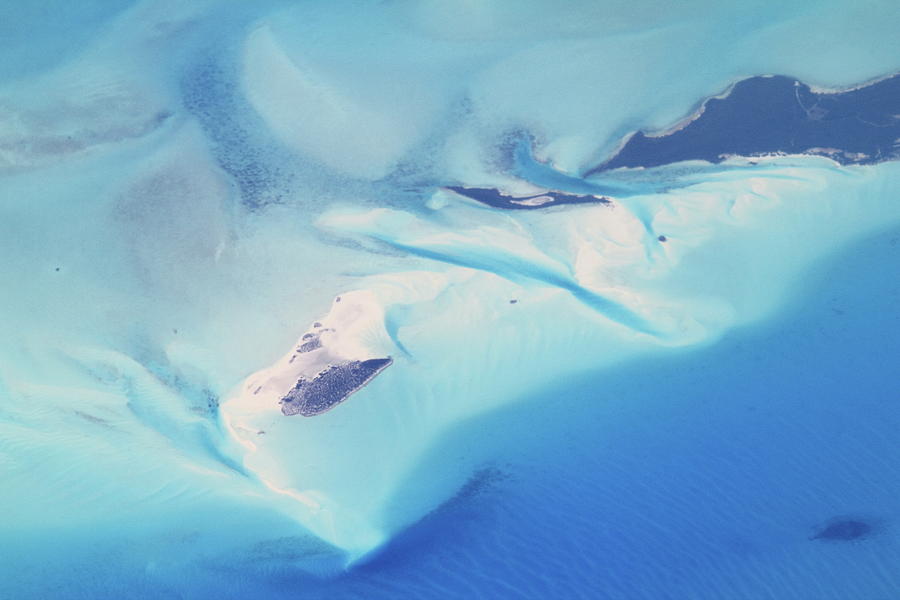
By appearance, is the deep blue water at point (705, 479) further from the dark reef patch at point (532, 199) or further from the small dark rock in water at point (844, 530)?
the dark reef patch at point (532, 199)

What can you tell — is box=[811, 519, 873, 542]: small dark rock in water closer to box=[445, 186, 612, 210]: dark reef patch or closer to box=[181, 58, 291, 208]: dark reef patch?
box=[445, 186, 612, 210]: dark reef patch

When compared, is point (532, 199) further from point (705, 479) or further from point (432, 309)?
point (705, 479)

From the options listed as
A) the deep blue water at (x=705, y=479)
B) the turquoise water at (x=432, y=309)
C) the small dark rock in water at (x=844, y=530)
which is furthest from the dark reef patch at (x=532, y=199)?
the small dark rock in water at (x=844, y=530)

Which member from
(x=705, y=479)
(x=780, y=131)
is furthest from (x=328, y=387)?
(x=780, y=131)

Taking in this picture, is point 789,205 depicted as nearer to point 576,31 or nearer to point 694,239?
point 694,239

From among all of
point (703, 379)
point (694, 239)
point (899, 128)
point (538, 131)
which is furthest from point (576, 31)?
point (703, 379)
